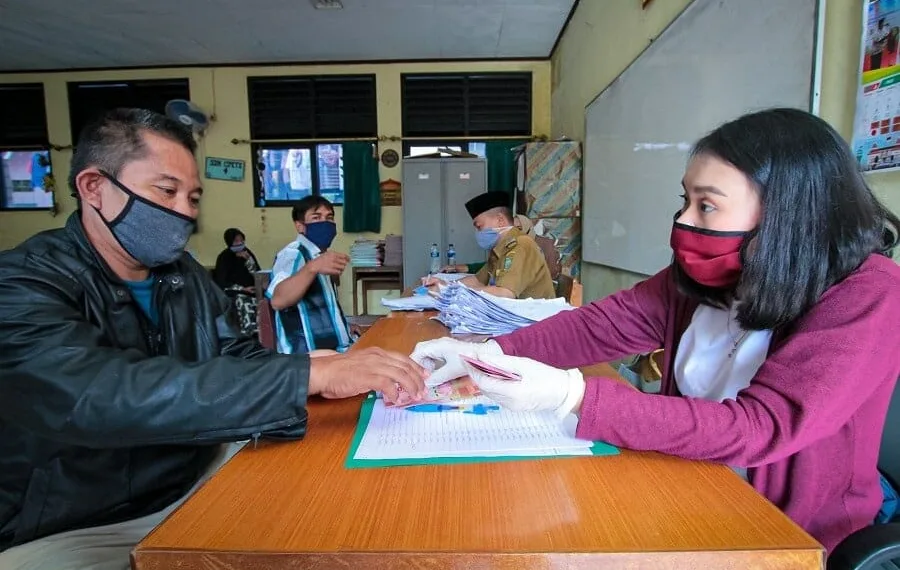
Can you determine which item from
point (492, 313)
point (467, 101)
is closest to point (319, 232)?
point (492, 313)

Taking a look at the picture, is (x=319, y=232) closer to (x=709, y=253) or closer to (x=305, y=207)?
(x=305, y=207)

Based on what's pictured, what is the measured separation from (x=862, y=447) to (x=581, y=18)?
426cm

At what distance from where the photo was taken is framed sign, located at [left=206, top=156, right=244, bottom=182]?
19.1ft

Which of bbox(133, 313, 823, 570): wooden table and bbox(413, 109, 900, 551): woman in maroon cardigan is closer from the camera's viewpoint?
bbox(133, 313, 823, 570): wooden table

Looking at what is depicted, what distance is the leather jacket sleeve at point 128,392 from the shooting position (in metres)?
0.67

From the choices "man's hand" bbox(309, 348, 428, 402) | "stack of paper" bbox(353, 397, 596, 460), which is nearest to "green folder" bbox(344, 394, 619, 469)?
"stack of paper" bbox(353, 397, 596, 460)

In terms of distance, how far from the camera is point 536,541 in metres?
0.47

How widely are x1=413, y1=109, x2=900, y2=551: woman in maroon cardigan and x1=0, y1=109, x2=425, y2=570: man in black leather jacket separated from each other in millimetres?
320

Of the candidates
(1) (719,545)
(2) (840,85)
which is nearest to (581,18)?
(2) (840,85)

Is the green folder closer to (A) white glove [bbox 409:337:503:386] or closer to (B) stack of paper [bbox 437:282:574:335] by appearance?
(A) white glove [bbox 409:337:503:386]

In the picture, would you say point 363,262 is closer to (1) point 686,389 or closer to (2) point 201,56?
(2) point 201,56

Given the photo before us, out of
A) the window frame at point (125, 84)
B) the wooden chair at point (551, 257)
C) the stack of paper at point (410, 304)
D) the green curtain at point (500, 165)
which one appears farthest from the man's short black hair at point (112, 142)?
the window frame at point (125, 84)

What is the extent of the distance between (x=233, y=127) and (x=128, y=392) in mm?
5871

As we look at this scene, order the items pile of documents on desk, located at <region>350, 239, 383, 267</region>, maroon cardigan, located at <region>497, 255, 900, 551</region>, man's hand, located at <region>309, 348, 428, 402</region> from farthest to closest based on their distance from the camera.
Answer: pile of documents on desk, located at <region>350, 239, 383, 267</region>, man's hand, located at <region>309, 348, 428, 402</region>, maroon cardigan, located at <region>497, 255, 900, 551</region>
